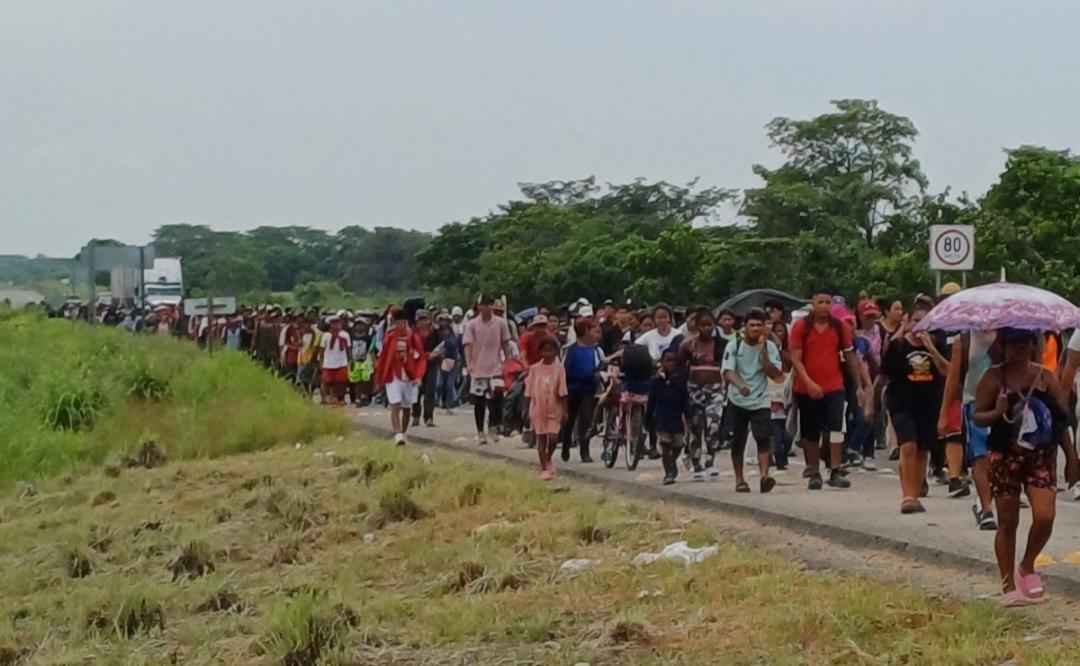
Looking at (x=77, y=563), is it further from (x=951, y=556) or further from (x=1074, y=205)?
(x=1074, y=205)

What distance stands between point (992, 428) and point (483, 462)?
891 centimetres

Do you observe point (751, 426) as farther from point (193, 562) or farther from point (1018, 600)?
point (1018, 600)

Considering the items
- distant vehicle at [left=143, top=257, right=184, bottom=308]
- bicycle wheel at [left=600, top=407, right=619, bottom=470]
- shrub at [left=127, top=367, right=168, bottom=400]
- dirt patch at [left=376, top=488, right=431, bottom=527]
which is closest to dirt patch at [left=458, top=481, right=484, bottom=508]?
dirt patch at [left=376, top=488, right=431, bottom=527]

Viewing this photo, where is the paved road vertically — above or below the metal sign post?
below

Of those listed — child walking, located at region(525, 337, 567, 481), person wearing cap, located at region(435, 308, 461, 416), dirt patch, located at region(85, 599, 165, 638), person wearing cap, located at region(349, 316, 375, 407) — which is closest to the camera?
dirt patch, located at region(85, 599, 165, 638)

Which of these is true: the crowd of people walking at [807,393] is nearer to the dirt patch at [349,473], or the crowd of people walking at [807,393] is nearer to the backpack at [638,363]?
the backpack at [638,363]

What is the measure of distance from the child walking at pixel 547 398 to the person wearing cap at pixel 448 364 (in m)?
7.66

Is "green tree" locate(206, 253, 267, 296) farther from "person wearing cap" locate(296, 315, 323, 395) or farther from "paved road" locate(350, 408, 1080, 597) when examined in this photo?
"paved road" locate(350, 408, 1080, 597)

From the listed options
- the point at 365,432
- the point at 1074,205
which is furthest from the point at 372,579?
the point at 1074,205

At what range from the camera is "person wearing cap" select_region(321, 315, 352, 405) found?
25297 mm

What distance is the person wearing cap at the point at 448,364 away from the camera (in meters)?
23.7

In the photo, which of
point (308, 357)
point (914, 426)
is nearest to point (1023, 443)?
point (914, 426)

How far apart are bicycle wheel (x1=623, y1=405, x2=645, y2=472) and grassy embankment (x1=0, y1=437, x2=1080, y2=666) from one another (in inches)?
49.3

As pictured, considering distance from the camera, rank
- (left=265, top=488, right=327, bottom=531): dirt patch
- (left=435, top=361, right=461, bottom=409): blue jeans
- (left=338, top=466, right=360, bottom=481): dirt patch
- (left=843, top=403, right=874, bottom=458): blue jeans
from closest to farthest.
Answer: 1. (left=265, top=488, right=327, bottom=531): dirt patch
2. (left=338, top=466, right=360, bottom=481): dirt patch
3. (left=843, top=403, right=874, bottom=458): blue jeans
4. (left=435, top=361, right=461, bottom=409): blue jeans
